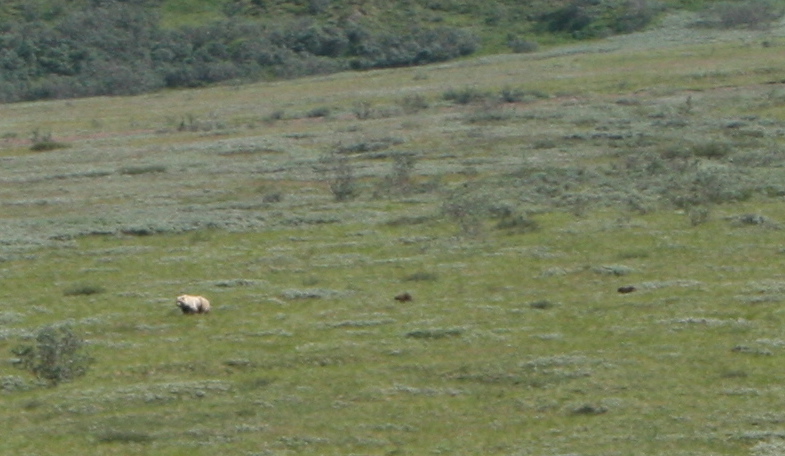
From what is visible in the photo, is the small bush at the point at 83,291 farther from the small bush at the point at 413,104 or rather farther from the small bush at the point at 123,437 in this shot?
the small bush at the point at 413,104

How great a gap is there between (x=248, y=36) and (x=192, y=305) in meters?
66.0

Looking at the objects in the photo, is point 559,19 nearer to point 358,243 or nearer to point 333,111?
point 333,111

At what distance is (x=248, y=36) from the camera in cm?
8388

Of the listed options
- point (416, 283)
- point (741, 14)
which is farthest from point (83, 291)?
point (741, 14)

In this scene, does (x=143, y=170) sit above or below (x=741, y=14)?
below

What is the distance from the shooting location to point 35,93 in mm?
76688

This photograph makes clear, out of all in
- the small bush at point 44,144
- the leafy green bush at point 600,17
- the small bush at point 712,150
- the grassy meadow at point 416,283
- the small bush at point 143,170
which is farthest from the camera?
the leafy green bush at point 600,17

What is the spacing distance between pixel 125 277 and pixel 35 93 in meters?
56.4

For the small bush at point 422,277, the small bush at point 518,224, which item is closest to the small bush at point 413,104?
the small bush at point 518,224

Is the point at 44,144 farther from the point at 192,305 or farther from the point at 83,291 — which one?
the point at 192,305

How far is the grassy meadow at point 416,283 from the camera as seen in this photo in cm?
1375

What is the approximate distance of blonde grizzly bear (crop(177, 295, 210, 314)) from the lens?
64.3 feet

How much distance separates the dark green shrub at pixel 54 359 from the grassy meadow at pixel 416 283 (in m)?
0.18

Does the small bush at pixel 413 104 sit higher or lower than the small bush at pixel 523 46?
higher
